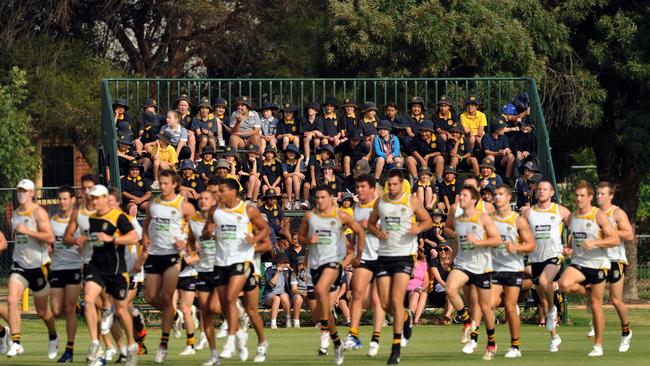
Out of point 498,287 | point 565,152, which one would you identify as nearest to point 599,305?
point 498,287

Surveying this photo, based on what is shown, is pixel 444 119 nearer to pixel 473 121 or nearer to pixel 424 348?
pixel 473 121

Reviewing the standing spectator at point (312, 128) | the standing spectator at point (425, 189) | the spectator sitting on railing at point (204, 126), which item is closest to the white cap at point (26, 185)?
the spectator sitting on railing at point (204, 126)

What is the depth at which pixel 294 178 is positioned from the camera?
1085 inches

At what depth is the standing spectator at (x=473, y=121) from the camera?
93.8 feet

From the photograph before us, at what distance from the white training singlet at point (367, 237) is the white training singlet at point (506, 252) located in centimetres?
158

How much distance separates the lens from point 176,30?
4366cm

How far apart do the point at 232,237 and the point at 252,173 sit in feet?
31.6

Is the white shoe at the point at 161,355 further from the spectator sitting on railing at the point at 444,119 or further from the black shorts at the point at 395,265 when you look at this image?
the spectator sitting on railing at the point at 444,119

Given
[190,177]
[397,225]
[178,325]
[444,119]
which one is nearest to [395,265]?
[397,225]

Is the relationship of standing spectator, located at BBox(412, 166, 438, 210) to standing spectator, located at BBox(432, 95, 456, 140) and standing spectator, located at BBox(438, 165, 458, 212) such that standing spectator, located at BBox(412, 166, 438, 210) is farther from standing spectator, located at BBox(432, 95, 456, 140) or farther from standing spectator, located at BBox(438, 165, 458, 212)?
standing spectator, located at BBox(432, 95, 456, 140)

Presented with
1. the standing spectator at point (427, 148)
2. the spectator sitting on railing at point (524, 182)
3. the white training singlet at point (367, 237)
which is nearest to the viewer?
the white training singlet at point (367, 237)

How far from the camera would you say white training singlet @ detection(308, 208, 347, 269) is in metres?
18.4

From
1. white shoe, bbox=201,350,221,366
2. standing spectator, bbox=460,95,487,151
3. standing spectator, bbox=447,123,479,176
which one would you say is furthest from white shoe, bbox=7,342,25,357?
standing spectator, bbox=460,95,487,151

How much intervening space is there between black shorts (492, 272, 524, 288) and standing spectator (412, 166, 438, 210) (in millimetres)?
7672
